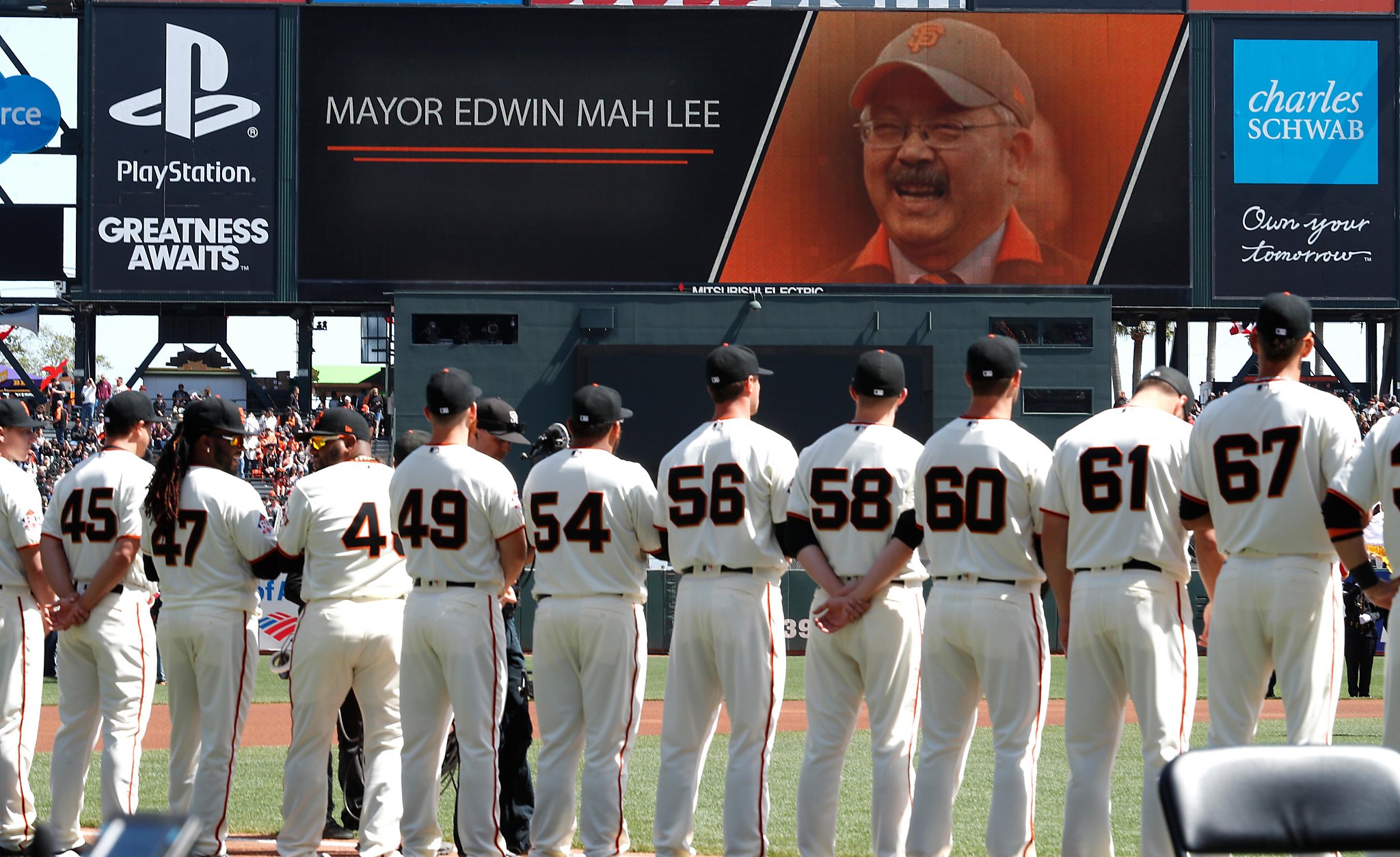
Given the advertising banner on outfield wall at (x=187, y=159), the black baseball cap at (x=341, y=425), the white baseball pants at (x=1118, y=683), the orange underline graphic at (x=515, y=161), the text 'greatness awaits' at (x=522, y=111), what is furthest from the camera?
the advertising banner on outfield wall at (x=187, y=159)

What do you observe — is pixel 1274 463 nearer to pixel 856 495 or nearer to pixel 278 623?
pixel 856 495

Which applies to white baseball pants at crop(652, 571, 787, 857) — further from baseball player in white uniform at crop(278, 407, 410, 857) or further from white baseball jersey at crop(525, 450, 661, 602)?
baseball player in white uniform at crop(278, 407, 410, 857)

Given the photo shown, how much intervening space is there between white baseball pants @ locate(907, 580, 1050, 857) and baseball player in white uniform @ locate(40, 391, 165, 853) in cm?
279

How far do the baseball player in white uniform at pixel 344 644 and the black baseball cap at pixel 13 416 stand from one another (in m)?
1.42

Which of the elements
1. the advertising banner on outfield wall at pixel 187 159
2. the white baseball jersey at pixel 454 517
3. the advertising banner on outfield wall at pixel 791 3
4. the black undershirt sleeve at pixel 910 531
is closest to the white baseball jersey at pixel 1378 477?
the black undershirt sleeve at pixel 910 531

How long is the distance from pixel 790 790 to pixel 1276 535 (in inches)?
151

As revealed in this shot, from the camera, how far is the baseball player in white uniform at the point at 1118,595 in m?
4.90

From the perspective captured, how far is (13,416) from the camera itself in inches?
262

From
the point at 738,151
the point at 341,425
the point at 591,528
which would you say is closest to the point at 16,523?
the point at 341,425

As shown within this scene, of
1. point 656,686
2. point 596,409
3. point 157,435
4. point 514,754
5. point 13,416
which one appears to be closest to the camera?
point 596,409

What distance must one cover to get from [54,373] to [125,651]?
2740cm

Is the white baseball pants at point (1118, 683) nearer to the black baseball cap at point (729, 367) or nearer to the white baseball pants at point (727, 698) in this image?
the white baseball pants at point (727, 698)

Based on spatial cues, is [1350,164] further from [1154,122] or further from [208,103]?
[208,103]

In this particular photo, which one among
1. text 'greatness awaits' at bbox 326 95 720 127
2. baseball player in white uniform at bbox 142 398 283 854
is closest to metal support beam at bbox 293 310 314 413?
text 'greatness awaits' at bbox 326 95 720 127
